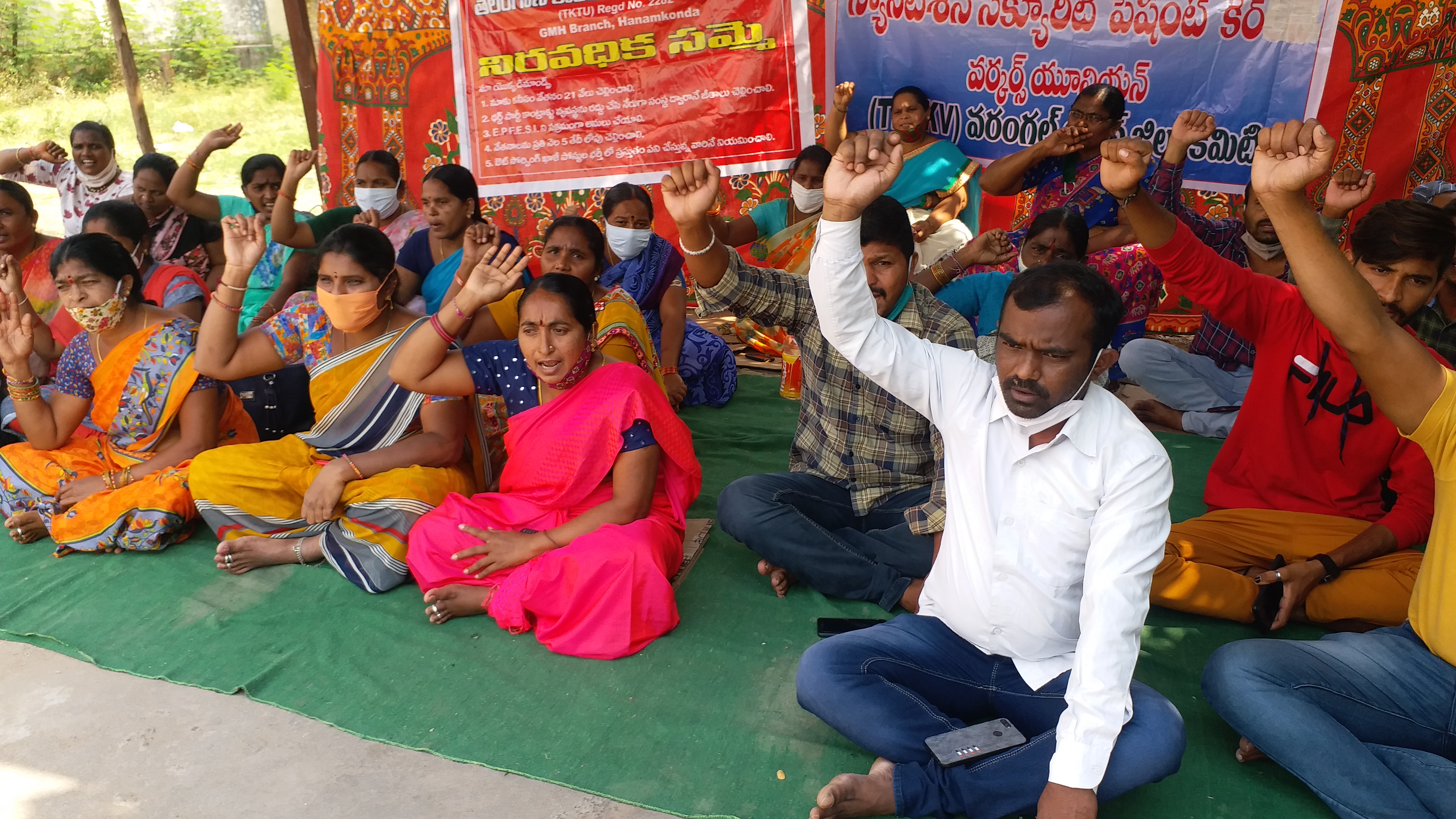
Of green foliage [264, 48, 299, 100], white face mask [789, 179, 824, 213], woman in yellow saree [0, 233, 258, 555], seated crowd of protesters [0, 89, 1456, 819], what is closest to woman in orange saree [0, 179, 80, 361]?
seated crowd of protesters [0, 89, 1456, 819]

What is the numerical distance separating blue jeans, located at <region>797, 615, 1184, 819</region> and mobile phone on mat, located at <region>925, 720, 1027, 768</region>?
2 centimetres

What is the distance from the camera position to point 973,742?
85.9 inches

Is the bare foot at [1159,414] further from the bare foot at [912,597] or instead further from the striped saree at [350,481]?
the striped saree at [350,481]

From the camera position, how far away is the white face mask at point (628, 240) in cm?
457

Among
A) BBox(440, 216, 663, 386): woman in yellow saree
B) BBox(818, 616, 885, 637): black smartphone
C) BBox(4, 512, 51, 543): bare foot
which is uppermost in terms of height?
BBox(440, 216, 663, 386): woman in yellow saree

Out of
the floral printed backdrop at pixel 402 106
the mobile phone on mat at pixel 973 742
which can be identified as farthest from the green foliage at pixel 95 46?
the mobile phone on mat at pixel 973 742

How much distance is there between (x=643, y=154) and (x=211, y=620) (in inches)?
106

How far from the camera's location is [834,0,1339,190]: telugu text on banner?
16.3ft

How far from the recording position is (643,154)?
461 cm

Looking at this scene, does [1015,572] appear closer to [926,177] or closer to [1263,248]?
[1263,248]

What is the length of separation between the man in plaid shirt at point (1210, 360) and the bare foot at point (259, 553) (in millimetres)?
3720

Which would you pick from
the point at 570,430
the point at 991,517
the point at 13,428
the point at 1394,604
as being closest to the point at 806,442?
the point at 570,430

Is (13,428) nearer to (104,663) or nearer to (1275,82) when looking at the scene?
(104,663)

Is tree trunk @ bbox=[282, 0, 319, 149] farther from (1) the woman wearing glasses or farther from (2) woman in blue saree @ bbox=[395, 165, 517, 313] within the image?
(1) the woman wearing glasses
